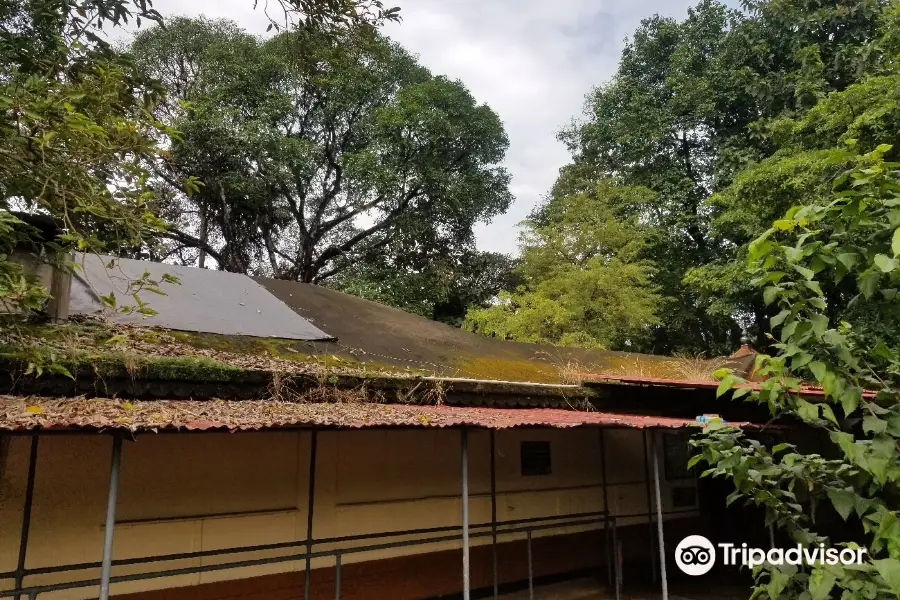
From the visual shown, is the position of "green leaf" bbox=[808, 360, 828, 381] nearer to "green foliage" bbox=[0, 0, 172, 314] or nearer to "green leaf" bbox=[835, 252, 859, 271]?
"green leaf" bbox=[835, 252, 859, 271]

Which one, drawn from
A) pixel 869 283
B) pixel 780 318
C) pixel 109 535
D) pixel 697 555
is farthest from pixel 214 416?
pixel 697 555

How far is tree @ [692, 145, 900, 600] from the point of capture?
2.43m

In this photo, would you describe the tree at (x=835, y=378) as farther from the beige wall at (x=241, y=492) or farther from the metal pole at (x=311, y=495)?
the beige wall at (x=241, y=492)

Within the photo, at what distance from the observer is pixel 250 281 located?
9.64 m

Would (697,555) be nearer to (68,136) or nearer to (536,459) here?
(536,459)

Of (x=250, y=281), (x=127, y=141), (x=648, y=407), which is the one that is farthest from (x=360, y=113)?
(x=127, y=141)

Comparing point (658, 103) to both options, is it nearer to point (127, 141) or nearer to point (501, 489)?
point (501, 489)

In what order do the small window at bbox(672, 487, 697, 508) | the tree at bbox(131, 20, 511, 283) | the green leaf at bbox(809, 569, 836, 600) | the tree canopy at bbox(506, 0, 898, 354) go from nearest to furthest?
1. the green leaf at bbox(809, 569, 836, 600)
2. the small window at bbox(672, 487, 697, 508)
3. the tree canopy at bbox(506, 0, 898, 354)
4. the tree at bbox(131, 20, 511, 283)

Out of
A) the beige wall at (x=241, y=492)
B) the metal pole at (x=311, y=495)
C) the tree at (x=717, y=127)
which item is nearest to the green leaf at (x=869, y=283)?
the metal pole at (x=311, y=495)

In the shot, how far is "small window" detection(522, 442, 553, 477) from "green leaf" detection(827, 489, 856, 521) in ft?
20.6

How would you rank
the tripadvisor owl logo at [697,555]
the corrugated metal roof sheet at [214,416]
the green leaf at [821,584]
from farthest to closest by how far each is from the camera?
the tripadvisor owl logo at [697,555]
the corrugated metal roof sheet at [214,416]
the green leaf at [821,584]

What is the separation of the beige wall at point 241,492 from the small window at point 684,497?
2.82 m

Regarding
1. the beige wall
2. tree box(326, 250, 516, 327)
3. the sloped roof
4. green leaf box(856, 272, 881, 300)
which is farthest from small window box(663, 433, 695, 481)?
tree box(326, 250, 516, 327)

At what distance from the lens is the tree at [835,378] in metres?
2.43
